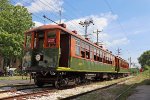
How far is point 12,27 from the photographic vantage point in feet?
142

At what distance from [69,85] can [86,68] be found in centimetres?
224

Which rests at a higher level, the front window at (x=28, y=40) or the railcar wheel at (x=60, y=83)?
the front window at (x=28, y=40)

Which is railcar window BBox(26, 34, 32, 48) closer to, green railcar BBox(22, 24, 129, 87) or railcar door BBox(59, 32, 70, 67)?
green railcar BBox(22, 24, 129, 87)

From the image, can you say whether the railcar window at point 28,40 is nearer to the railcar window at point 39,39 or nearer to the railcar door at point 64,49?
the railcar window at point 39,39

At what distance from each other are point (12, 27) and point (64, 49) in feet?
87.0

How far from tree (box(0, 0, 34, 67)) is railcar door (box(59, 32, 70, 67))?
928 inches

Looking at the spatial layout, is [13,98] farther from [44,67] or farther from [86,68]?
[86,68]

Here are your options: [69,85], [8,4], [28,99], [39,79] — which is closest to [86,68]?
[69,85]

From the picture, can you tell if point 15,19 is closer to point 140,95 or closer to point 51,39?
point 51,39

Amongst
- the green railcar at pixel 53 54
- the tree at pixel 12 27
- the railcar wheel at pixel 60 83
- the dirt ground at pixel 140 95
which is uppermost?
the tree at pixel 12 27

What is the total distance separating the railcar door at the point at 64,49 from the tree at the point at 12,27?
23.6m

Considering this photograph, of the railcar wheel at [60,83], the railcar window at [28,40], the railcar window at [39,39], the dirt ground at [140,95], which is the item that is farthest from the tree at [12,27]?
the dirt ground at [140,95]

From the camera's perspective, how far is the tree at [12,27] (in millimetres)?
40938

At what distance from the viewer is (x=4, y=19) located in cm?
4231
